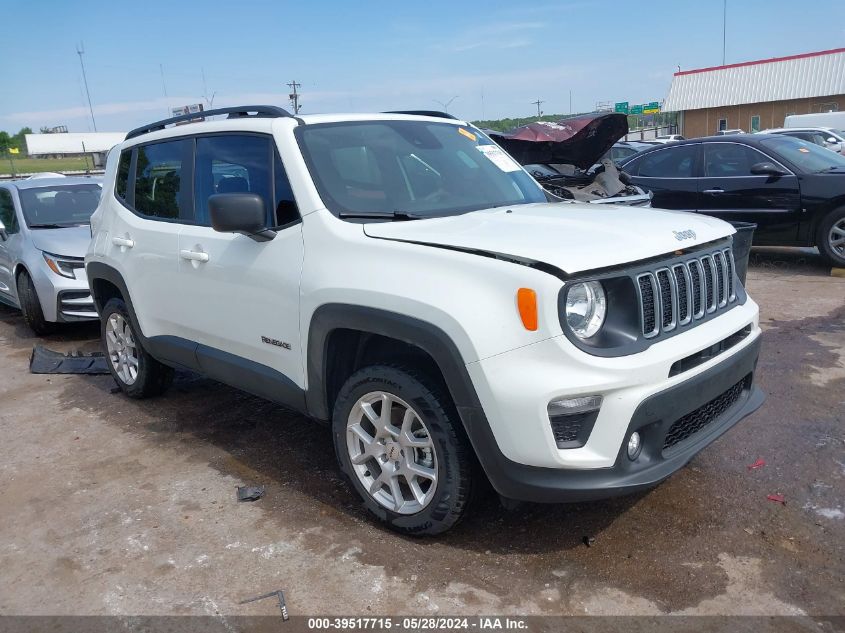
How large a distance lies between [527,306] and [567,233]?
0.54 m

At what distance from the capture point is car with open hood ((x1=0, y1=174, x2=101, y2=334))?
722 cm

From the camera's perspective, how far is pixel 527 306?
2641 millimetres

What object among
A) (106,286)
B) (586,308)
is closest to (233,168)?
(106,286)

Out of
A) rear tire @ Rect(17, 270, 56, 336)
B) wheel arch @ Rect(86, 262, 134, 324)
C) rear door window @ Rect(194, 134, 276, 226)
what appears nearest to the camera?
rear door window @ Rect(194, 134, 276, 226)

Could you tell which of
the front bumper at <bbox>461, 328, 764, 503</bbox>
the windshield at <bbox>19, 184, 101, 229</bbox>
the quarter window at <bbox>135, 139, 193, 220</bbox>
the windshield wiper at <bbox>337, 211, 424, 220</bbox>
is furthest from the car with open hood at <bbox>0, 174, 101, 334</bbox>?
the front bumper at <bbox>461, 328, 764, 503</bbox>

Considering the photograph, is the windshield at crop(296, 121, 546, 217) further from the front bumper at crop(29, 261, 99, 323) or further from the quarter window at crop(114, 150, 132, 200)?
the front bumper at crop(29, 261, 99, 323)

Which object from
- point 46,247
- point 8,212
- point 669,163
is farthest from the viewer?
point 669,163

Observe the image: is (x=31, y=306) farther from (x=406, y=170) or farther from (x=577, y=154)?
(x=577, y=154)

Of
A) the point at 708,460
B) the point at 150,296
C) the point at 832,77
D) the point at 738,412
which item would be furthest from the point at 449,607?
the point at 832,77

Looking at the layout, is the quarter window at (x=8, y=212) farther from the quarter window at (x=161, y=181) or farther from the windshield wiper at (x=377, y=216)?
the windshield wiper at (x=377, y=216)

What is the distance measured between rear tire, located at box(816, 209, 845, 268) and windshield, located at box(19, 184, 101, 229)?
27.9ft

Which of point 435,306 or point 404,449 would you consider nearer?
point 435,306

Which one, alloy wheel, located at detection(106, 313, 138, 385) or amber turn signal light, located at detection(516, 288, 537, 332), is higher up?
amber turn signal light, located at detection(516, 288, 537, 332)

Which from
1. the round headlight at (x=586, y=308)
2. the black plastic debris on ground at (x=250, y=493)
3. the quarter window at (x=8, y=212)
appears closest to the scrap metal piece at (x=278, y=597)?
the black plastic debris on ground at (x=250, y=493)
